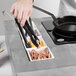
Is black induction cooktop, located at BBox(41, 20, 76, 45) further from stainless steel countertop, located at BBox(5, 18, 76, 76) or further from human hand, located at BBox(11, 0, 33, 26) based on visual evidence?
human hand, located at BBox(11, 0, 33, 26)

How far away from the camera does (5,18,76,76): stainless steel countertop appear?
2.53 ft

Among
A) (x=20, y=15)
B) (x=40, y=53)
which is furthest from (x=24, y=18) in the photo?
(x=40, y=53)

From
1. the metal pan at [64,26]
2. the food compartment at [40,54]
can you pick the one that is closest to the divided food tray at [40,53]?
the food compartment at [40,54]

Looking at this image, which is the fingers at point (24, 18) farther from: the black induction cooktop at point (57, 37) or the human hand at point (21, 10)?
the black induction cooktop at point (57, 37)

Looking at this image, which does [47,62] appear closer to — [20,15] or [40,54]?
[40,54]

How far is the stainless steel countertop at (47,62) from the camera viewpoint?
772 mm

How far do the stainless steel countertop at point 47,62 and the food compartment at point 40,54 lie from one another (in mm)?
21

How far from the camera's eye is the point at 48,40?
98 cm

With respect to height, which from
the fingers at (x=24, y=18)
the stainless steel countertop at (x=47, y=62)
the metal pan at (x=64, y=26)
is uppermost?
the fingers at (x=24, y=18)

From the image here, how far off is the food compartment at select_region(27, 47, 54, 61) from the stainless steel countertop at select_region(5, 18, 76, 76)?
2 cm

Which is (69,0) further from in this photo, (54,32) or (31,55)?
(31,55)

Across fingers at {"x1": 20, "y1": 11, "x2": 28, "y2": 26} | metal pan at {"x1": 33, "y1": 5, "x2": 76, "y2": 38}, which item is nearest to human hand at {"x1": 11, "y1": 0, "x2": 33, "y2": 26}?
fingers at {"x1": 20, "y1": 11, "x2": 28, "y2": 26}

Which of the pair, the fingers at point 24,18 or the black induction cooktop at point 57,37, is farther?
the black induction cooktop at point 57,37

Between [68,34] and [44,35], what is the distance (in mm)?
125
